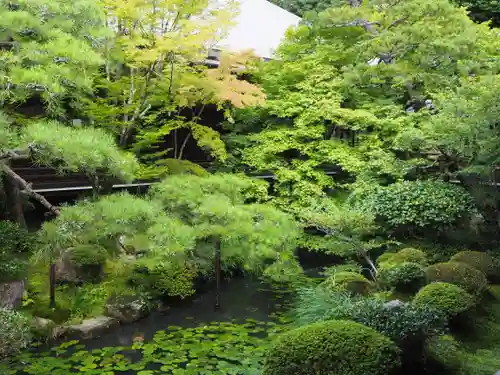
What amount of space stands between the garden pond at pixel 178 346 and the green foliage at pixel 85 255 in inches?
58.3

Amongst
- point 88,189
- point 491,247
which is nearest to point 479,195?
point 491,247

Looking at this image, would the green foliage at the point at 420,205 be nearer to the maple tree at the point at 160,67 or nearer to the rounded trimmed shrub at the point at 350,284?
the rounded trimmed shrub at the point at 350,284

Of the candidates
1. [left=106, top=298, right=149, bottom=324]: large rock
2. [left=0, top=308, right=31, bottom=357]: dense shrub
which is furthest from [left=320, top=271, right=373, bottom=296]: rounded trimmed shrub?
[left=0, top=308, right=31, bottom=357]: dense shrub

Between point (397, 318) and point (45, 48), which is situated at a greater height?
point (45, 48)

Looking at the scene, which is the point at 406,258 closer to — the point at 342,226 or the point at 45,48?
the point at 342,226

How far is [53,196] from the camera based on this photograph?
40.9ft

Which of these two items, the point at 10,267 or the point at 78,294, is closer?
the point at 10,267

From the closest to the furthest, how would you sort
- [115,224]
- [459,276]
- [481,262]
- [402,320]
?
[402,320] < [115,224] < [459,276] < [481,262]

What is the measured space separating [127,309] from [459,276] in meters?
5.55

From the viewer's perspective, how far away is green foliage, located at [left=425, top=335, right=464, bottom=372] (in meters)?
6.18

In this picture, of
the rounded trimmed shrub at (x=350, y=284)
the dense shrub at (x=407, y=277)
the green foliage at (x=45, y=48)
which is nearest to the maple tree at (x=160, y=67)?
the green foliage at (x=45, y=48)

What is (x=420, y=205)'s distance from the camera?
33.6 feet

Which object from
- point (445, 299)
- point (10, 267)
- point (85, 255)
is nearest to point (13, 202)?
point (85, 255)

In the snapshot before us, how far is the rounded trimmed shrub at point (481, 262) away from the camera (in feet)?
29.0
